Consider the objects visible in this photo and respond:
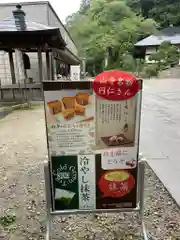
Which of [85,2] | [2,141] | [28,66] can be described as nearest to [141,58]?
[28,66]

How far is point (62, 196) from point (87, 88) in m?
0.87

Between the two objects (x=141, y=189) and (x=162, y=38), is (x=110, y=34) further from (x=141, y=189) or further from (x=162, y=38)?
(x=141, y=189)

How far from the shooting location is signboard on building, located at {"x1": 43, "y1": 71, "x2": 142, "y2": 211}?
158 cm

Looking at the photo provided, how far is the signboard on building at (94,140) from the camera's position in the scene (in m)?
1.58

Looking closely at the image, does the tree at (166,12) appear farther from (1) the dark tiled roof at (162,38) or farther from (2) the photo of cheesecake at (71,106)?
(2) the photo of cheesecake at (71,106)

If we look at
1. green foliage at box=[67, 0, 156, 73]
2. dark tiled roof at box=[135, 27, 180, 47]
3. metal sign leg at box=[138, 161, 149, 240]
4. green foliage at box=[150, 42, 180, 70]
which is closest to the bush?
green foliage at box=[150, 42, 180, 70]

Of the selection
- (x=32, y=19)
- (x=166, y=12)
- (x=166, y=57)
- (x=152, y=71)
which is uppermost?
(x=166, y=12)

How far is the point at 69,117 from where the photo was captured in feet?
5.33

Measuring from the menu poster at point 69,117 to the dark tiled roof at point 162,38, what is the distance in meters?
30.2

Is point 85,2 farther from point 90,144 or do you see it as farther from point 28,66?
point 90,144

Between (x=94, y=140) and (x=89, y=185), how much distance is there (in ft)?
1.25

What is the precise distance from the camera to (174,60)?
2503 centimetres

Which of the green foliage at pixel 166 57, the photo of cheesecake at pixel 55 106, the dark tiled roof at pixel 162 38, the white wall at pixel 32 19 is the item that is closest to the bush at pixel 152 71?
the green foliage at pixel 166 57

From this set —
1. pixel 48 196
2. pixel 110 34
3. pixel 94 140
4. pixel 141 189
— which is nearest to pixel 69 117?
pixel 94 140
